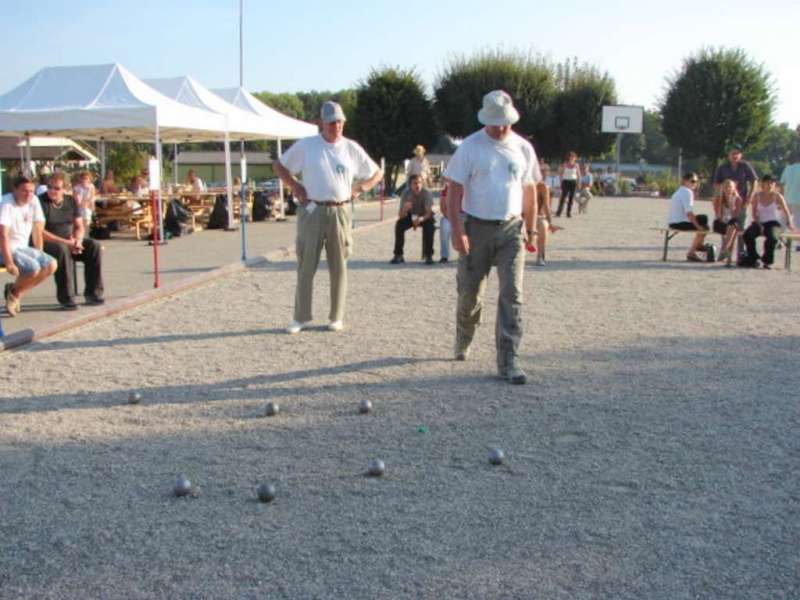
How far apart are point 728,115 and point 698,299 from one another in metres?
42.1

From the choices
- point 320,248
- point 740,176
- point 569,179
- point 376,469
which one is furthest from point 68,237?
point 569,179

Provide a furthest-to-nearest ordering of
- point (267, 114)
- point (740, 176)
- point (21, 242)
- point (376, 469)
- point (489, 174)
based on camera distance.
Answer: point (267, 114), point (740, 176), point (21, 242), point (489, 174), point (376, 469)

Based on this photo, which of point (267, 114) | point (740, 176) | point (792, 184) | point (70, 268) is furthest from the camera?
point (267, 114)

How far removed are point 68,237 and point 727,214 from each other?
1013 centimetres

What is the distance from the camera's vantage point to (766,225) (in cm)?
1370

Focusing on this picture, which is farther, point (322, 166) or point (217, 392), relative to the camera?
point (322, 166)

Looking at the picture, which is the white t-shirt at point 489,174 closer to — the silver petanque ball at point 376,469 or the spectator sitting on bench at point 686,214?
the silver petanque ball at point 376,469

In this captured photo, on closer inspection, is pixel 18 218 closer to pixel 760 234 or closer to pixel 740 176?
pixel 760 234

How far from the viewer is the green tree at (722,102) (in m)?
48.4

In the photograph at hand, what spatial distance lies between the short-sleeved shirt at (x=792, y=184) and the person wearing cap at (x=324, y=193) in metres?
9.65

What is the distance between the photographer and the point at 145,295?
33.0 feet

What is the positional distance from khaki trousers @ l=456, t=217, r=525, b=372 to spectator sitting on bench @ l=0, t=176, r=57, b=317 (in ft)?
15.1

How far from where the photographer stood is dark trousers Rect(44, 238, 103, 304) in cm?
925

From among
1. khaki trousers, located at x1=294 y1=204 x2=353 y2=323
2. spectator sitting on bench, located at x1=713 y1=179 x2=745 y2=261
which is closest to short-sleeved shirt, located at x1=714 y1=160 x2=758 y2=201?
spectator sitting on bench, located at x1=713 y1=179 x2=745 y2=261
